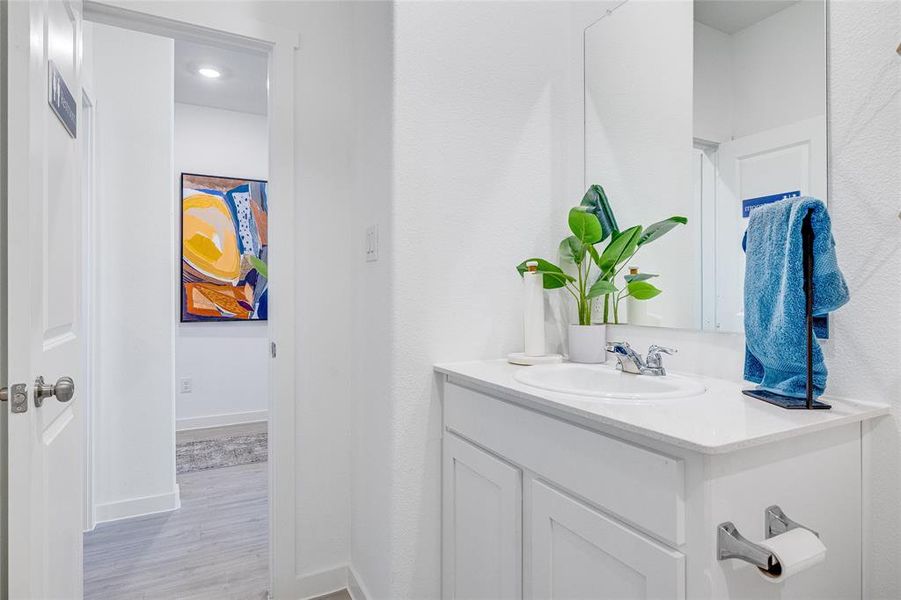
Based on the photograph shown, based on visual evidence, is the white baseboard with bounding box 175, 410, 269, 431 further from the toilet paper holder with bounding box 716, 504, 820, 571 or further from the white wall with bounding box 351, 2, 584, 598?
the toilet paper holder with bounding box 716, 504, 820, 571

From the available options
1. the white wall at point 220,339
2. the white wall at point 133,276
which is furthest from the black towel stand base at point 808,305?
the white wall at point 220,339

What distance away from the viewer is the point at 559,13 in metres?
1.71

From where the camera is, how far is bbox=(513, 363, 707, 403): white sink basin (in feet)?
3.47

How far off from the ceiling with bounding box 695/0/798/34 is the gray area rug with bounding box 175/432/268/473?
326 cm

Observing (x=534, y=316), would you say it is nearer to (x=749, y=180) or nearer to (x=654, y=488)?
(x=749, y=180)

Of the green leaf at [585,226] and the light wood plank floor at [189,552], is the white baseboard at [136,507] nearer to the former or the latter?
the light wood plank floor at [189,552]

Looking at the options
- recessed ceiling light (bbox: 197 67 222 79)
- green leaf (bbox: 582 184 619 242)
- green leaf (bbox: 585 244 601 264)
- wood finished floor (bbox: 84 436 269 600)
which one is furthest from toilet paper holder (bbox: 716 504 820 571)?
recessed ceiling light (bbox: 197 67 222 79)

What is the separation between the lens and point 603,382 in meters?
1.33

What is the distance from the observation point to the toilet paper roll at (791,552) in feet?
2.27

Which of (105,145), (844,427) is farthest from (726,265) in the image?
(105,145)

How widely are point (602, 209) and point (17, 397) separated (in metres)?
1.53

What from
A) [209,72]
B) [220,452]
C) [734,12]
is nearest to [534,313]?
[734,12]

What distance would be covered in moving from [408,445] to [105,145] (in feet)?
7.15

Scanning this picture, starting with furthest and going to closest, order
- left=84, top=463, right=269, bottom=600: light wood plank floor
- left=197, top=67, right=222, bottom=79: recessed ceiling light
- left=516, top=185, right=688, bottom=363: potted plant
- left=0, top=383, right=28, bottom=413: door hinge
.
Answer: left=197, top=67, right=222, bottom=79: recessed ceiling light, left=84, top=463, right=269, bottom=600: light wood plank floor, left=516, top=185, right=688, bottom=363: potted plant, left=0, top=383, right=28, bottom=413: door hinge
